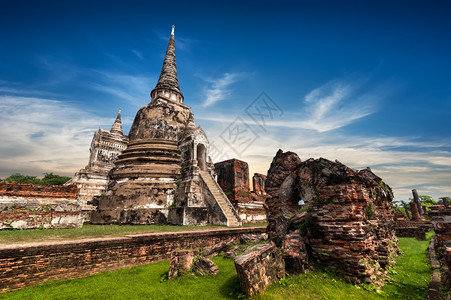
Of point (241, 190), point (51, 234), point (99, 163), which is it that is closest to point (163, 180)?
point (99, 163)

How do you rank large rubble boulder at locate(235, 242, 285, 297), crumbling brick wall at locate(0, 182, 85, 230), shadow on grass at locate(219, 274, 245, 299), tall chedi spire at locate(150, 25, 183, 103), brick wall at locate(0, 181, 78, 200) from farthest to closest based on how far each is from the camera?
tall chedi spire at locate(150, 25, 183, 103), brick wall at locate(0, 181, 78, 200), crumbling brick wall at locate(0, 182, 85, 230), shadow on grass at locate(219, 274, 245, 299), large rubble boulder at locate(235, 242, 285, 297)

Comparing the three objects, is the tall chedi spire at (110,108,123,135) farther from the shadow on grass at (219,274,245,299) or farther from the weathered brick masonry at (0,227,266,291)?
the shadow on grass at (219,274,245,299)

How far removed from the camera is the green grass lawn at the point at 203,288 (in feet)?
12.2

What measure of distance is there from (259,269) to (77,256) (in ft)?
13.6

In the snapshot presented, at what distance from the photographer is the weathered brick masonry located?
4137mm

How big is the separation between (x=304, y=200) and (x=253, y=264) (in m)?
3.60

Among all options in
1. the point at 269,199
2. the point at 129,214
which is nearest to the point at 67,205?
the point at 129,214

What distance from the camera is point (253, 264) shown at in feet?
12.0

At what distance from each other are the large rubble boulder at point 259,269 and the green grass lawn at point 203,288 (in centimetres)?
14

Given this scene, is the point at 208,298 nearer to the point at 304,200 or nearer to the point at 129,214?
the point at 304,200

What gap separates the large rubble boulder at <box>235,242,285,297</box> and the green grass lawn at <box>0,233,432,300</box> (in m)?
0.14

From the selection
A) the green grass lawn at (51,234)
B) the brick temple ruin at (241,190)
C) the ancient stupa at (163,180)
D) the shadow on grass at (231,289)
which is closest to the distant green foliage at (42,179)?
the ancient stupa at (163,180)

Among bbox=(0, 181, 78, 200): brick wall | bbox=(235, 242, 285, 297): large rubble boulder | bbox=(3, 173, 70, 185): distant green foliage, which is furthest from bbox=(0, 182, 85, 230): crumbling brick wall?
bbox=(3, 173, 70, 185): distant green foliage

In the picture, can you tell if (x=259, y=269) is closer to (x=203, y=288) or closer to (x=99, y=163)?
(x=203, y=288)
